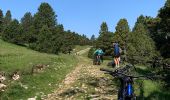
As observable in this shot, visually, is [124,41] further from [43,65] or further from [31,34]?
[43,65]

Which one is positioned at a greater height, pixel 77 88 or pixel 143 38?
pixel 143 38

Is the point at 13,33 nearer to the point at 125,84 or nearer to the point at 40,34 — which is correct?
the point at 40,34

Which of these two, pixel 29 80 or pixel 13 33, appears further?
pixel 13 33

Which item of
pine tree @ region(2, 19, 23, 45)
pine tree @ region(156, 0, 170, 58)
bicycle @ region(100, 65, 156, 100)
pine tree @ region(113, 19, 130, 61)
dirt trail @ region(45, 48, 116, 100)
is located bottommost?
dirt trail @ region(45, 48, 116, 100)

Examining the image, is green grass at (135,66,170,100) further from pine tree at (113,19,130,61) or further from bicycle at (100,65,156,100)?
pine tree at (113,19,130,61)

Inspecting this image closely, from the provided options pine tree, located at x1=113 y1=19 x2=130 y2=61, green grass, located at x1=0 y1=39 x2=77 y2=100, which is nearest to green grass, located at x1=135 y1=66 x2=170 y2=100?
green grass, located at x1=0 y1=39 x2=77 y2=100

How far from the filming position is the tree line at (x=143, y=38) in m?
30.4

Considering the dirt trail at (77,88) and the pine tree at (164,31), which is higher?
the pine tree at (164,31)

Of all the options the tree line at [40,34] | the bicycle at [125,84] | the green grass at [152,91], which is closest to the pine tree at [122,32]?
the tree line at [40,34]

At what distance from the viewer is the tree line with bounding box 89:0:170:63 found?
30375 millimetres

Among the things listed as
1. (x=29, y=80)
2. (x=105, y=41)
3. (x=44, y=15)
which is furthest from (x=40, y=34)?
(x=29, y=80)

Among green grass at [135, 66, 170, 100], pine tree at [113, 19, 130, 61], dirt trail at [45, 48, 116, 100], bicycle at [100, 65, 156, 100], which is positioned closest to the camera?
bicycle at [100, 65, 156, 100]

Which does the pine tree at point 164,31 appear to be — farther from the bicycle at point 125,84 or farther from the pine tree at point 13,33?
the pine tree at point 13,33

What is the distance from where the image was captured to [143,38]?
75.6 meters
